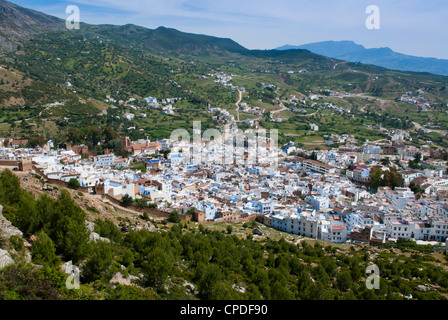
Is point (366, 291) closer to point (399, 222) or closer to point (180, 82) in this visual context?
point (399, 222)

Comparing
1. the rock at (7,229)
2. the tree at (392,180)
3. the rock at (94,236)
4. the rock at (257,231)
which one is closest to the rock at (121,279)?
the rock at (94,236)

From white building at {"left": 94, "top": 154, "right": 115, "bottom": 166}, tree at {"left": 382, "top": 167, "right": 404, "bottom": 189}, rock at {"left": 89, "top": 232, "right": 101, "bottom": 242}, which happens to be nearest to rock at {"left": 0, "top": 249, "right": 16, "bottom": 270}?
rock at {"left": 89, "top": 232, "right": 101, "bottom": 242}

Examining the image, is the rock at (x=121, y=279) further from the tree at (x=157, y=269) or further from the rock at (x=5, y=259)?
the rock at (x=5, y=259)

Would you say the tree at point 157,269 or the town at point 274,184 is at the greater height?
the tree at point 157,269

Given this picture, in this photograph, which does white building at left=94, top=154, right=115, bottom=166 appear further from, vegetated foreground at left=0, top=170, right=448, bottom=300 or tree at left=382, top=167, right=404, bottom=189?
tree at left=382, top=167, right=404, bottom=189

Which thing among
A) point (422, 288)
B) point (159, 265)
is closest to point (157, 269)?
point (159, 265)

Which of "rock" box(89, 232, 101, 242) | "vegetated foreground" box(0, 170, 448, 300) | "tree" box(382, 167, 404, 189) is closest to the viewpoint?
"vegetated foreground" box(0, 170, 448, 300)

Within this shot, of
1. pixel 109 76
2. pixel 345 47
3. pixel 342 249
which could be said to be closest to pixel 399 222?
pixel 342 249
